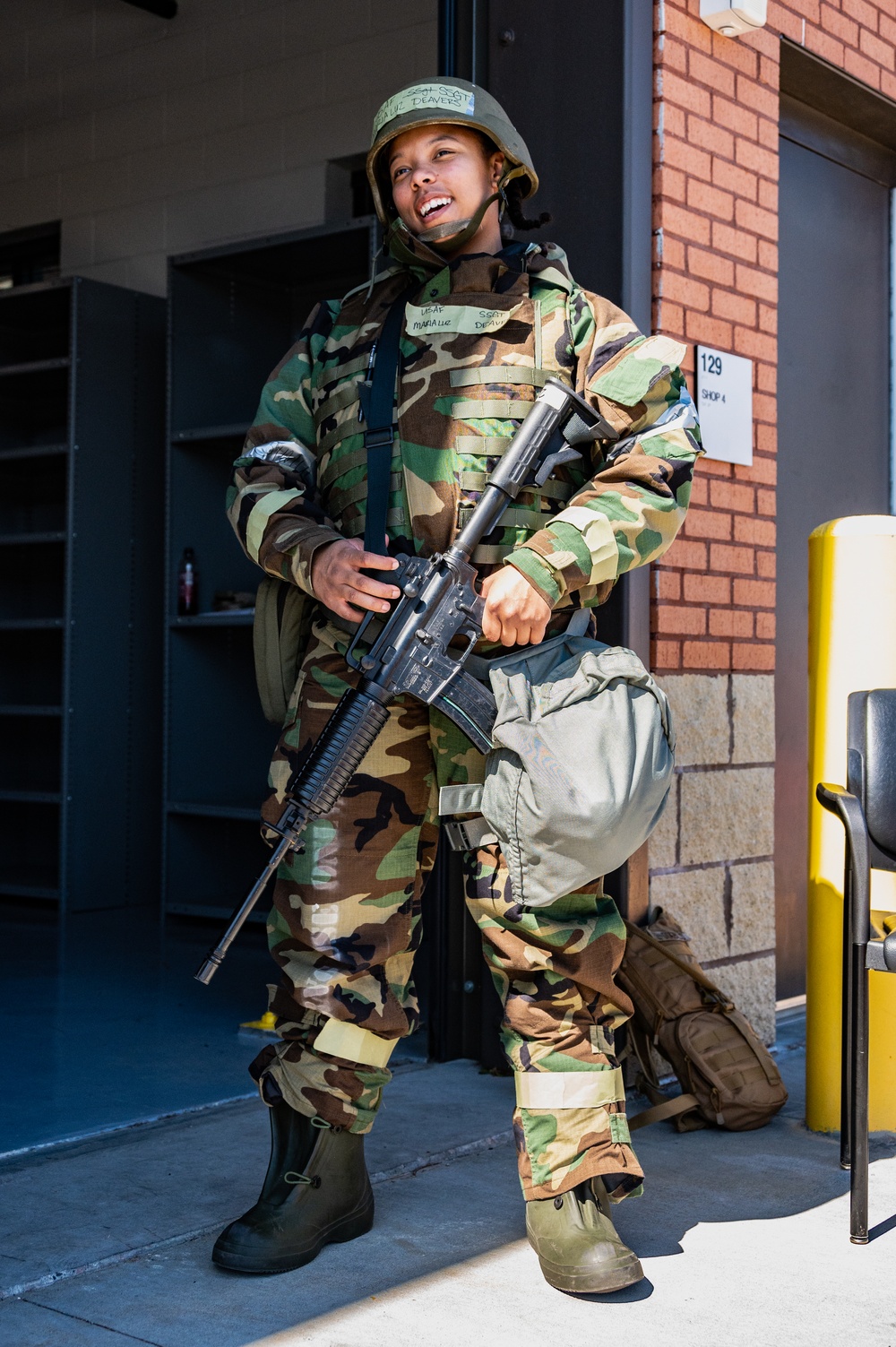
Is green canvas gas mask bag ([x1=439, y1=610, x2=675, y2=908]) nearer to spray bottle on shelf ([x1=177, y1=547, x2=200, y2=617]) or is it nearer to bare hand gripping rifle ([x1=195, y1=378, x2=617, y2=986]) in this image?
bare hand gripping rifle ([x1=195, y1=378, x2=617, y2=986])

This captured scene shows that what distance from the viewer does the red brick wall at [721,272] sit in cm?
318

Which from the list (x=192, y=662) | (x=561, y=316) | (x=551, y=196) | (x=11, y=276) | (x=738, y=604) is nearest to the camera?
(x=561, y=316)

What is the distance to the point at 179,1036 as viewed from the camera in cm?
354

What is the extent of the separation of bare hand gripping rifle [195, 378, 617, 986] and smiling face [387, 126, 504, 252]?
1.21 ft

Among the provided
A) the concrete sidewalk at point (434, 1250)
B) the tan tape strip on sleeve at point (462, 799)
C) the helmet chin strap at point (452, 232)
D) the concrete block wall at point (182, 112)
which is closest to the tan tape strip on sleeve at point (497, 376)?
the helmet chin strap at point (452, 232)

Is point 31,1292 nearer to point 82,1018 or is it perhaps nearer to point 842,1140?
point 842,1140

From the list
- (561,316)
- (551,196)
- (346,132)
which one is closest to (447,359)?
(561,316)

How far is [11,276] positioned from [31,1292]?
6251 millimetres

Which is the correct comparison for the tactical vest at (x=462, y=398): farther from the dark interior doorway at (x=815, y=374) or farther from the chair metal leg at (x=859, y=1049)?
the dark interior doorway at (x=815, y=374)

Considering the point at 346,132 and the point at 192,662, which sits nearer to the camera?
the point at 192,662

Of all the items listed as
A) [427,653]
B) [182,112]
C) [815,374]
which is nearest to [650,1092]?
[427,653]

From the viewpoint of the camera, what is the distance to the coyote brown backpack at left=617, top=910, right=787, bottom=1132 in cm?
286

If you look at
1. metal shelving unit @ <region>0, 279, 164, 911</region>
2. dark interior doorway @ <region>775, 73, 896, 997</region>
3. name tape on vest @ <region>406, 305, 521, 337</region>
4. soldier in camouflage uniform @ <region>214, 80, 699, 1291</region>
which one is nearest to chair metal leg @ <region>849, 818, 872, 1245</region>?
soldier in camouflage uniform @ <region>214, 80, 699, 1291</region>

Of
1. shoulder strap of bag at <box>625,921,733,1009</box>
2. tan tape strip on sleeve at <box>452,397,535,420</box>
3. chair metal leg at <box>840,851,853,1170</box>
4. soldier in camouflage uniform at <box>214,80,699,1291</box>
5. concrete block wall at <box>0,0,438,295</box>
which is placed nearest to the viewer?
soldier in camouflage uniform at <box>214,80,699,1291</box>
